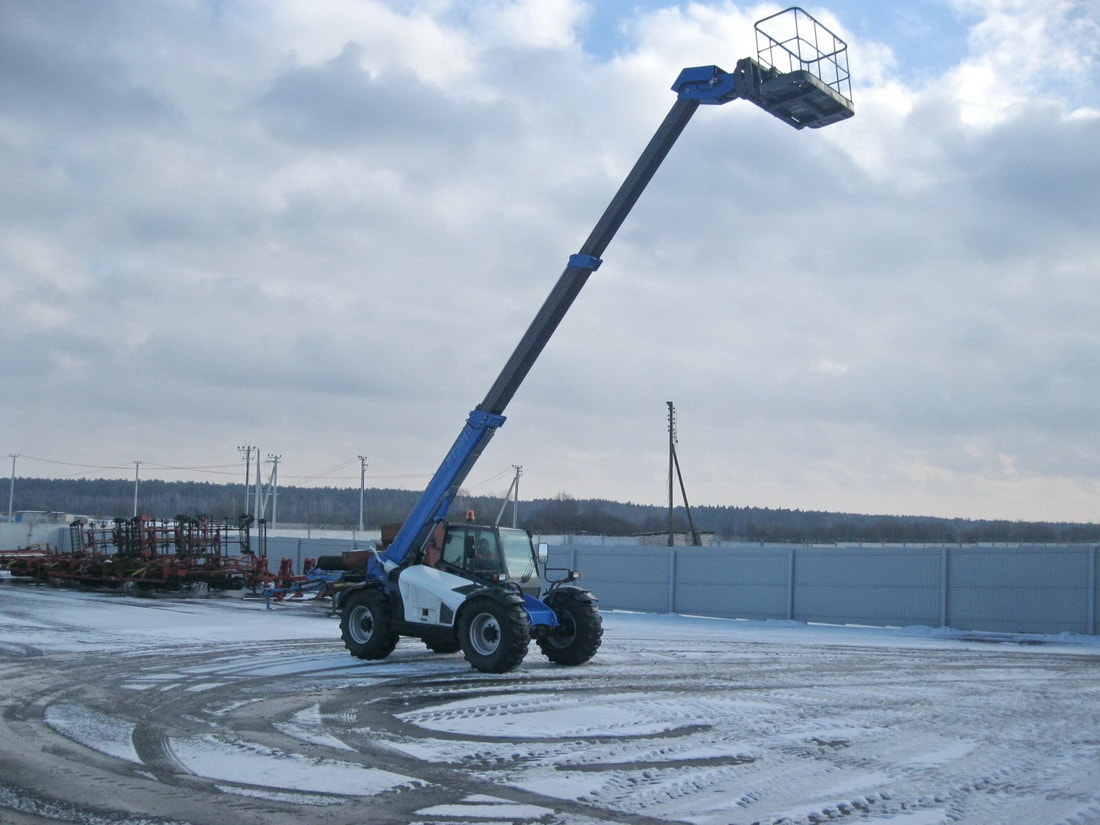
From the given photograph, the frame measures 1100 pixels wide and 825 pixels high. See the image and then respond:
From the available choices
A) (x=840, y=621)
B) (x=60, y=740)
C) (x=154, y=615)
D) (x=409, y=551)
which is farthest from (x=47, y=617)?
(x=840, y=621)

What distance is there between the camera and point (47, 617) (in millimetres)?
23250

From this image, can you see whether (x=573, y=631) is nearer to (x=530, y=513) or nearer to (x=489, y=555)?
(x=489, y=555)

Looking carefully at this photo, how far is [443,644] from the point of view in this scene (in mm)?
16750

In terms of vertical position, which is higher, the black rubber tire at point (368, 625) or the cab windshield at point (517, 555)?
the cab windshield at point (517, 555)

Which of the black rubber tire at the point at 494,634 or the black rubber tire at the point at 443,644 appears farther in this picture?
the black rubber tire at the point at 443,644

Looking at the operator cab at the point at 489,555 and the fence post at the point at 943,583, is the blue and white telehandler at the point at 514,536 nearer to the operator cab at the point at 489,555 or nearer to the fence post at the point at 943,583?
the operator cab at the point at 489,555

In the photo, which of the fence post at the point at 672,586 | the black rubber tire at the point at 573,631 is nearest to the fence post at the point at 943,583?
the fence post at the point at 672,586

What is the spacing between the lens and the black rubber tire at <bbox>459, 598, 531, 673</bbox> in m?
14.1

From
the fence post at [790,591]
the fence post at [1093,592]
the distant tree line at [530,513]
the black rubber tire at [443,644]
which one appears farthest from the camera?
the distant tree line at [530,513]

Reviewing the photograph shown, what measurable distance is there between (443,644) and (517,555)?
199 centimetres

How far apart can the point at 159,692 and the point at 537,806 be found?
6981mm

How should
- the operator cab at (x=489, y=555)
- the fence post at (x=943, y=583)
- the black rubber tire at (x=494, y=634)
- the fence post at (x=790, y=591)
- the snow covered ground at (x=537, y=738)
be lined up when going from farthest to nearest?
the fence post at (x=790, y=591), the fence post at (x=943, y=583), the operator cab at (x=489, y=555), the black rubber tire at (x=494, y=634), the snow covered ground at (x=537, y=738)

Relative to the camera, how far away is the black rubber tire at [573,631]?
52.2 ft

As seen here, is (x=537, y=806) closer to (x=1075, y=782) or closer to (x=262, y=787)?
(x=262, y=787)
